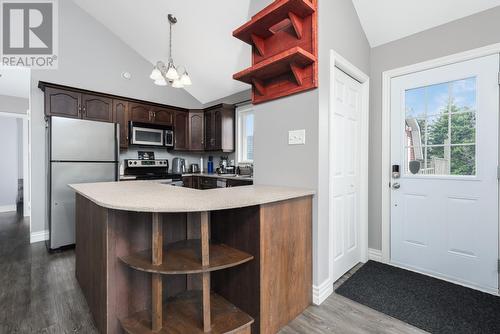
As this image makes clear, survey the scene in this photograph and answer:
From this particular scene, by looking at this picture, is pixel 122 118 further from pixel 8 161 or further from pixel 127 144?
pixel 8 161

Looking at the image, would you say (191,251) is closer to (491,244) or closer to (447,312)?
(447,312)

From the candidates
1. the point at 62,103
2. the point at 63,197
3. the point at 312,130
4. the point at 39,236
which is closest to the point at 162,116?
the point at 62,103

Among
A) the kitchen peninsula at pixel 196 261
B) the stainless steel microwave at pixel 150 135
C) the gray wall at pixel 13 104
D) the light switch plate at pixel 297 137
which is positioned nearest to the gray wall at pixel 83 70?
the stainless steel microwave at pixel 150 135

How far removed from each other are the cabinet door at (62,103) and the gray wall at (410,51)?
3999 mm

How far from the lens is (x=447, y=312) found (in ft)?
5.58

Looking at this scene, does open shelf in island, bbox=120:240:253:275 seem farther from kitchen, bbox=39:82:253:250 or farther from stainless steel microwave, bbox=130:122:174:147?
stainless steel microwave, bbox=130:122:174:147

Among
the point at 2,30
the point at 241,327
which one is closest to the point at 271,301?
the point at 241,327

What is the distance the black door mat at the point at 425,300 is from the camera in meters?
1.58

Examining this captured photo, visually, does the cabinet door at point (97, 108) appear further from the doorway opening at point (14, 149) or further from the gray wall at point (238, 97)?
the doorway opening at point (14, 149)

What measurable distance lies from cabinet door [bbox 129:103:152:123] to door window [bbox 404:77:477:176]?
12.8 ft

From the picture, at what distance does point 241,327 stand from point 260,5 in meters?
2.64

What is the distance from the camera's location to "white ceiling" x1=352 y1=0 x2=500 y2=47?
2.02 metres

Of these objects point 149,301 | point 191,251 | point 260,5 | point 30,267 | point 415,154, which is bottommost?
point 30,267

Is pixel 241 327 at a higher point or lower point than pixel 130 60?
lower
